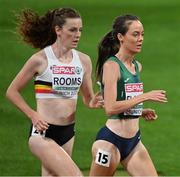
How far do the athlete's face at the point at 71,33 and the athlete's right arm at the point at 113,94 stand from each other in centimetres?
53

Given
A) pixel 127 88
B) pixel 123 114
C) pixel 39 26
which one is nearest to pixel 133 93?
pixel 127 88

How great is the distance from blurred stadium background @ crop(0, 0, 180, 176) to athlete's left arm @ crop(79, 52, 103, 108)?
91.1 inches

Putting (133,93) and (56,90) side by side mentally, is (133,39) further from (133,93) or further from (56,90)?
(56,90)

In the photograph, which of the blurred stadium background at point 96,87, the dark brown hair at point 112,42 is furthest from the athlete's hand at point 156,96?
the blurred stadium background at point 96,87

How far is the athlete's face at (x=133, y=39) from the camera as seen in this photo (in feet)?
23.1

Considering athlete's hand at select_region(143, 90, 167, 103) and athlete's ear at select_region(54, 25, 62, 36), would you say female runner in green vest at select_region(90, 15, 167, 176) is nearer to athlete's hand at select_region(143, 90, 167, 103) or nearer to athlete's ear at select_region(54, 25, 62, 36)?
athlete's hand at select_region(143, 90, 167, 103)

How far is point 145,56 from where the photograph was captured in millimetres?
15953

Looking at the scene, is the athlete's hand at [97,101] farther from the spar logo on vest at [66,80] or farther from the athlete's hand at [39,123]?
the athlete's hand at [39,123]

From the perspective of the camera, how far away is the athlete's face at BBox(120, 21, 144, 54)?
704 cm

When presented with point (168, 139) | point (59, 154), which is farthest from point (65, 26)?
point (168, 139)

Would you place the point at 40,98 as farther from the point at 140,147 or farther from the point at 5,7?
the point at 5,7

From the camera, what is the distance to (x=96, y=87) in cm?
1351

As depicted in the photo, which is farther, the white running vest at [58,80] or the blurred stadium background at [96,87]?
the blurred stadium background at [96,87]

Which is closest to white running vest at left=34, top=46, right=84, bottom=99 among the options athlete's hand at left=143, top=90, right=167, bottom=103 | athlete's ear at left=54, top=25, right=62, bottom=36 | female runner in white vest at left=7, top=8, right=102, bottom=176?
female runner in white vest at left=7, top=8, right=102, bottom=176
